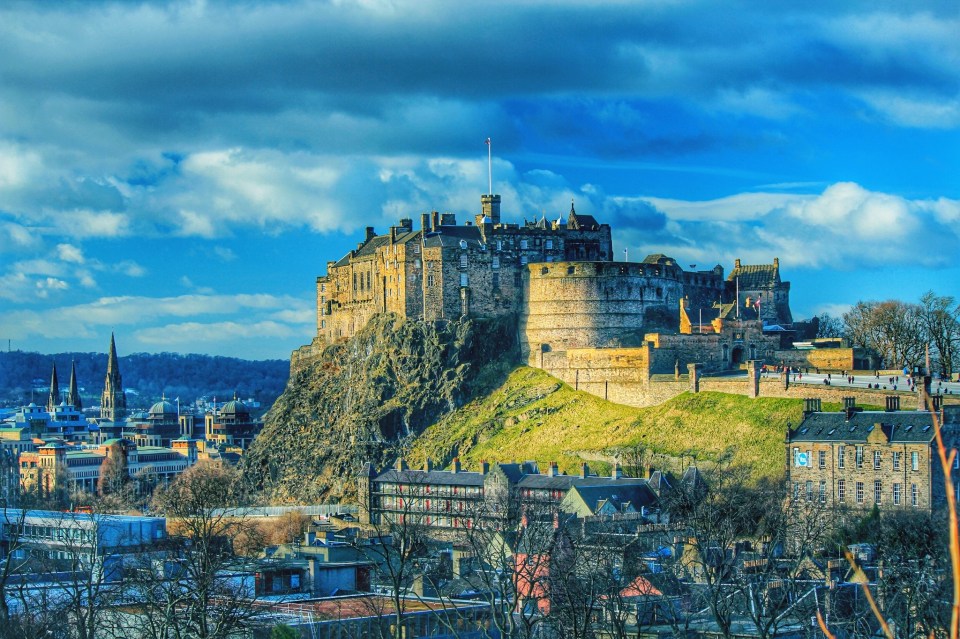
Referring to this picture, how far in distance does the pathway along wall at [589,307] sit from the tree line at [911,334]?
1412cm

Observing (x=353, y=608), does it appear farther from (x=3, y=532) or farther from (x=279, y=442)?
(x=279, y=442)

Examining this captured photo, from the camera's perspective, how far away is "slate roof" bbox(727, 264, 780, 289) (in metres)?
123

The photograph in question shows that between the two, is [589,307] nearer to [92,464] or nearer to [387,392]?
[387,392]

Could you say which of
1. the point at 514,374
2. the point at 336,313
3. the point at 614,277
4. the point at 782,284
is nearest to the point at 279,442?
the point at 336,313

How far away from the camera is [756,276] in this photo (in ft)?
408

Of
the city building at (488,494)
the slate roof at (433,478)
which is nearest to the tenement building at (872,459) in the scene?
the city building at (488,494)

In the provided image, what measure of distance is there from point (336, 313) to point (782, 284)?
34.5m

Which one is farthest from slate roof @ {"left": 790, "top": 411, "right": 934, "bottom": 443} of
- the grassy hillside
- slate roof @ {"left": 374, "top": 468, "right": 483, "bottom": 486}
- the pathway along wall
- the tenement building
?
the pathway along wall

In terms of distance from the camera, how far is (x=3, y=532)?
96.1m

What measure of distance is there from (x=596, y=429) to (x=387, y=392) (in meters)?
20.3

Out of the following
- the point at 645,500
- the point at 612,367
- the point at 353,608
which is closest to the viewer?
the point at 353,608

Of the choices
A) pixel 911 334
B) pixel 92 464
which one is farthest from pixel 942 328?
pixel 92 464

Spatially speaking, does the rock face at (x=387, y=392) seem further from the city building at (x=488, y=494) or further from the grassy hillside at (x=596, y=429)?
the city building at (x=488, y=494)

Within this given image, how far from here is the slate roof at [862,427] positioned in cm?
7769
